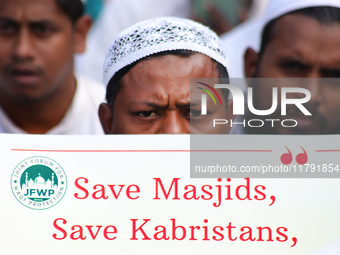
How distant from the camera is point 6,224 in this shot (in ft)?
3.21

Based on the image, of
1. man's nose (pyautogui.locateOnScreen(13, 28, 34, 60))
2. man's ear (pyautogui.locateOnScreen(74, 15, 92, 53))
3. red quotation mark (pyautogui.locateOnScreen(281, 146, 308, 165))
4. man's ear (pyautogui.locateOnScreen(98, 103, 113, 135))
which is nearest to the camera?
red quotation mark (pyautogui.locateOnScreen(281, 146, 308, 165))

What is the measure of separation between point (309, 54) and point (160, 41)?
575 millimetres

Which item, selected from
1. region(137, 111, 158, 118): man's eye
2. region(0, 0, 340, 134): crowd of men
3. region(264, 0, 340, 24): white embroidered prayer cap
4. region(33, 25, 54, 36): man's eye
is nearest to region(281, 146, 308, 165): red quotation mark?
region(0, 0, 340, 134): crowd of men

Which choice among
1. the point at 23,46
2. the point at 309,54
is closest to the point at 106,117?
the point at 23,46

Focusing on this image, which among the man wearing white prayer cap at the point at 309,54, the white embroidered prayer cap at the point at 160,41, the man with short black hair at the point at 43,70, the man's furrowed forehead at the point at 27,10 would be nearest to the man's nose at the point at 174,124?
the white embroidered prayer cap at the point at 160,41

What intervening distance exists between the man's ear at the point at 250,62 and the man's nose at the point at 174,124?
25.9 inches

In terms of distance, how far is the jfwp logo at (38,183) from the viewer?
98cm

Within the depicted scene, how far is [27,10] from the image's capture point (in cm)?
136

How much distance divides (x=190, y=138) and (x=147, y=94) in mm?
210

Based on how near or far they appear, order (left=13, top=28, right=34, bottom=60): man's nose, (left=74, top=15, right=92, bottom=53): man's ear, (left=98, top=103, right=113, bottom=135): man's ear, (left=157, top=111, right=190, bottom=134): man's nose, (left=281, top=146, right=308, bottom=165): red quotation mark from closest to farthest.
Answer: (left=281, top=146, right=308, bottom=165): red quotation mark → (left=157, top=111, right=190, bottom=134): man's nose → (left=98, top=103, right=113, bottom=135): man's ear → (left=13, top=28, right=34, bottom=60): man's nose → (left=74, top=15, right=92, bottom=53): man's ear

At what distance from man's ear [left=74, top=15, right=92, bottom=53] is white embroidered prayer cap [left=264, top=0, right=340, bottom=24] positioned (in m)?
0.78

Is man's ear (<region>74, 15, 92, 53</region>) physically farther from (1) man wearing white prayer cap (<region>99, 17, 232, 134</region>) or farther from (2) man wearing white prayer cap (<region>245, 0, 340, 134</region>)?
(2) man wearing white prayer cap (<region>245, 0, 340, 134</region>)

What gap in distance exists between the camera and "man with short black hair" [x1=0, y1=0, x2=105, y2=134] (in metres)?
1.36

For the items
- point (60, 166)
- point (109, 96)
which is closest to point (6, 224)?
point (60, 166)
